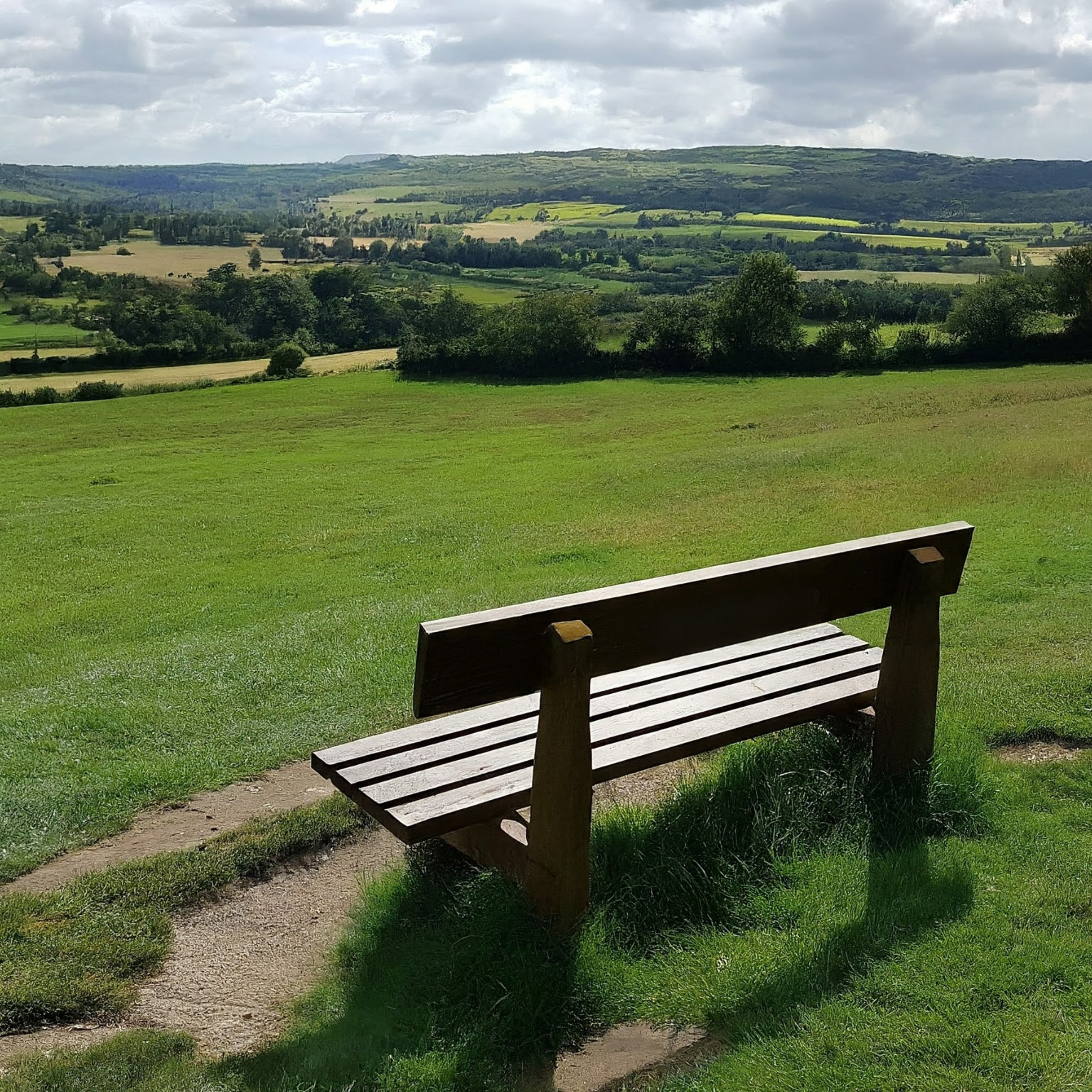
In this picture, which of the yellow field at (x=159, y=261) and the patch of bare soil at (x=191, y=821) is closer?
the patch of bare soil at (x=191, y=821)

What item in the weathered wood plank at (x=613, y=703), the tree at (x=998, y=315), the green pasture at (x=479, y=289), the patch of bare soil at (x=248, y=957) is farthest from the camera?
the green pasture at (x=479, y=289)

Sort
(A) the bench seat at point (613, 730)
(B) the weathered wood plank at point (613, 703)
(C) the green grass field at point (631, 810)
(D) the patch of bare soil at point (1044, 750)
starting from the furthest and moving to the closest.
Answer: (D) the patch of bare soil at point (1044, 750) < (B) the weathered wood plank at point (613, 703) < (A) the bench seat at point (613, 730) < (C) the green grass field at point (631, 810)

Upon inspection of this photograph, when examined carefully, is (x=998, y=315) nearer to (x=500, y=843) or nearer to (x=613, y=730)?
(x=613, y=730)

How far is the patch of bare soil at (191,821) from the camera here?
19.0 feet

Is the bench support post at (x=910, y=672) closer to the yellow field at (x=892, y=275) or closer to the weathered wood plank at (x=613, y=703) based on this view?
the weathered wood plank at (x=613, y=703)

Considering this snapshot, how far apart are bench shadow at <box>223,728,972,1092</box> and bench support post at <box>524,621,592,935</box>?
13 cm

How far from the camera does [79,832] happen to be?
6.27 metres

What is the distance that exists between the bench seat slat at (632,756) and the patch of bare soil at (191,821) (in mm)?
1858

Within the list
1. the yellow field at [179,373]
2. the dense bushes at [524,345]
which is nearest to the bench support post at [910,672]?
the dense bushes at [524,345]

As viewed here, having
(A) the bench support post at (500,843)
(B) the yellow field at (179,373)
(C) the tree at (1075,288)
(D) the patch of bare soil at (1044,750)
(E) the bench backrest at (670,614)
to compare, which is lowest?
(B) the yellow field at (179,373)

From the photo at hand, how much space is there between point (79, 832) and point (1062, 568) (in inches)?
411

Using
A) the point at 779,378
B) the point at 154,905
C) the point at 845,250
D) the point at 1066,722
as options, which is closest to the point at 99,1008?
the point at 154,905

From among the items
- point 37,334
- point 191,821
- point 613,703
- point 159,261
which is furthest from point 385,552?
point 159,261

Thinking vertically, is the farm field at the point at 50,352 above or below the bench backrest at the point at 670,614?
below
